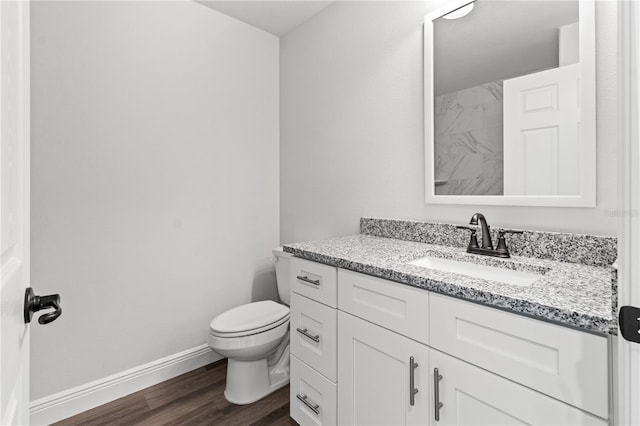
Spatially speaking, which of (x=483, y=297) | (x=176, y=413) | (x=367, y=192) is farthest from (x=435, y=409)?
(x=176, y=413)

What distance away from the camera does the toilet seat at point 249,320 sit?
5.74ft

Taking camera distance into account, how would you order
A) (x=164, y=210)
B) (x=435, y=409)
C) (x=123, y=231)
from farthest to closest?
(x=164, y=210)
(x=123, y=231)
(x=435, y=409)

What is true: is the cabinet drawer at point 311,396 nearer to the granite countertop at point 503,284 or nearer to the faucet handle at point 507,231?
the granite countertop at point 503,284

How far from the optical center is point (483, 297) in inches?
34.8

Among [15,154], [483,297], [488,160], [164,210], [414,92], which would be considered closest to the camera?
[15,154]

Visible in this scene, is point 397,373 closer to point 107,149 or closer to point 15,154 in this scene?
point 15,154

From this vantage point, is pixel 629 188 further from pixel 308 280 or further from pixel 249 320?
pixel 249 320

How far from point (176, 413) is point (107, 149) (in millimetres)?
1492

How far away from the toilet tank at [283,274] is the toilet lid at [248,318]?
127 millimetres

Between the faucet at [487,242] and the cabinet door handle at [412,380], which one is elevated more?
the faucet at [487,242]

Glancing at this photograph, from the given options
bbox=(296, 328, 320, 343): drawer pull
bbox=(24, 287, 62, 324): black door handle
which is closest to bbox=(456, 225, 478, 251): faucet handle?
bbox=(296, 328, 320, 343): drawer pull

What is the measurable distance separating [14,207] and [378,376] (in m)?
1.15

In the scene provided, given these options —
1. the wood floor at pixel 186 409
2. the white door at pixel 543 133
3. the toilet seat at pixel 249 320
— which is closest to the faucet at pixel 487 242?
the white door at pixel 543 133

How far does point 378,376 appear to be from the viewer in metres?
1.19
